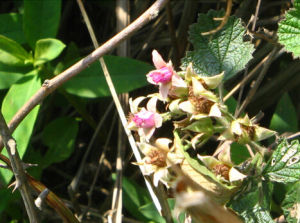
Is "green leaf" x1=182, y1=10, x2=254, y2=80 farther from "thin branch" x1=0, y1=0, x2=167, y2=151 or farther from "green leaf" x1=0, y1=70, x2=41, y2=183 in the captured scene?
"green leaf" x1=0, y1=70, x2=41, y2=183

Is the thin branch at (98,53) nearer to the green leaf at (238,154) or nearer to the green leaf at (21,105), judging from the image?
the green leaf at (21,105)

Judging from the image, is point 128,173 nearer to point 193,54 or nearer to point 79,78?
point 79,78

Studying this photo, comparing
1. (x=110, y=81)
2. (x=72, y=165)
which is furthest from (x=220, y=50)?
(x=72, y=165)

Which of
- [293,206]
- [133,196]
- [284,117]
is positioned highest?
[284,117]

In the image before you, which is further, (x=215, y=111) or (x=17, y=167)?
(x=17, y=167)

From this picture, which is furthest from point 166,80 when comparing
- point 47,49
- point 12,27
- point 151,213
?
point 12,27

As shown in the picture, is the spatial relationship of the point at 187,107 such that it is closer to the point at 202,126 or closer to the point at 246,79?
the point at 202,126

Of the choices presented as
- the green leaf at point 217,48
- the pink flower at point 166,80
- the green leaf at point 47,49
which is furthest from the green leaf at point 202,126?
the green leaf at point 47,49
